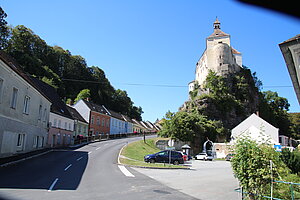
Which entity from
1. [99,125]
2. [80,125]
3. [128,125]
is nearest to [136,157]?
[80,125]

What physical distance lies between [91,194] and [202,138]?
42763 millimetres

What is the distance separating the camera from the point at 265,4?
10.2 feet

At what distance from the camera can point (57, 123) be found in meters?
34.6

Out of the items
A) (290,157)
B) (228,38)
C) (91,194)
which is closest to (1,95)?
(91,194)

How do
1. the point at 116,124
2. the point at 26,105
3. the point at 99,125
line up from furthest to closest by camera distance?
the point at 116,124
the point at 99,125
the point at 26,105

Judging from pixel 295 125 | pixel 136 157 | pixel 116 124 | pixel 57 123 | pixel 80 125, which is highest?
pixel 295 125

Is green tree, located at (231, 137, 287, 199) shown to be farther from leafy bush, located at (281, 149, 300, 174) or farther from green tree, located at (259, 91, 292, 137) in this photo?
green tree, located at (259, 91, 292, 137)

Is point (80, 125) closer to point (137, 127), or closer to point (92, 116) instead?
point (92, 116)

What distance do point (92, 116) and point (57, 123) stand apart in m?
A: 21.8

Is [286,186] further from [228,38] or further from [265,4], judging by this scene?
[228,38]

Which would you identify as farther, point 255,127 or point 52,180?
point 255,127

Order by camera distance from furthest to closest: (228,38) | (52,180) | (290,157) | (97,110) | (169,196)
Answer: (228,38) < (97,110) < (290,157) < (52,180) < (169,196)

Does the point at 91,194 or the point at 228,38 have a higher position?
the point at 228,38

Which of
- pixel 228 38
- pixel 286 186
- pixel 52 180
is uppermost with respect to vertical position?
pixel 228 38
